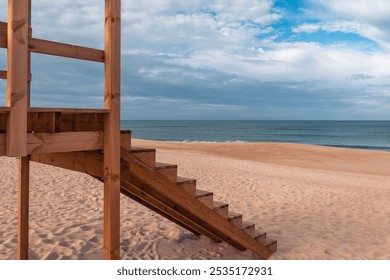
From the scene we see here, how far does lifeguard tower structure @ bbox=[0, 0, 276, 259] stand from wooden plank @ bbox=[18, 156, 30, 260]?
14 mm

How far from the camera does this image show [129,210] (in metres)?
8.48

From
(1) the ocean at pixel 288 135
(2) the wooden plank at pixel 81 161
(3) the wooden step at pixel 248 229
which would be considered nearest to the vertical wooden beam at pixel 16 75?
(2) the wooden plank at pixel 81 161

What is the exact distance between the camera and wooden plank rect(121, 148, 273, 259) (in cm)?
412

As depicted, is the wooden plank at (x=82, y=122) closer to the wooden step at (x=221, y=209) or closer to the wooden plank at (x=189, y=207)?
the wooden plank at (x=189, y=207)

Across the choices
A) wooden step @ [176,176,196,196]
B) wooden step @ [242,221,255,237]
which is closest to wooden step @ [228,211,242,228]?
wooden step @ [242,221,255,237]

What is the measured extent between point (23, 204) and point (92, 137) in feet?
7.21

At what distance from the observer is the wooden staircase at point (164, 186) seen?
4031 mm

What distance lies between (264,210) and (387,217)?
309cm

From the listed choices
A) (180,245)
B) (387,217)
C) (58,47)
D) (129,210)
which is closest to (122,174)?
(58,47)

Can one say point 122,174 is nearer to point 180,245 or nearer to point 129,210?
point 180,245

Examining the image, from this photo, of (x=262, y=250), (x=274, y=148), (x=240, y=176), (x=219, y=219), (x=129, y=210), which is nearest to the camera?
(x=219, y=219)

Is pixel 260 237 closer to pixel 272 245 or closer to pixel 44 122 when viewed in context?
pixel 272 245

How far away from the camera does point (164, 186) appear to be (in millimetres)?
4359

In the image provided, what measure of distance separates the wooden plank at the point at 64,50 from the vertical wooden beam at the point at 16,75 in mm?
138
